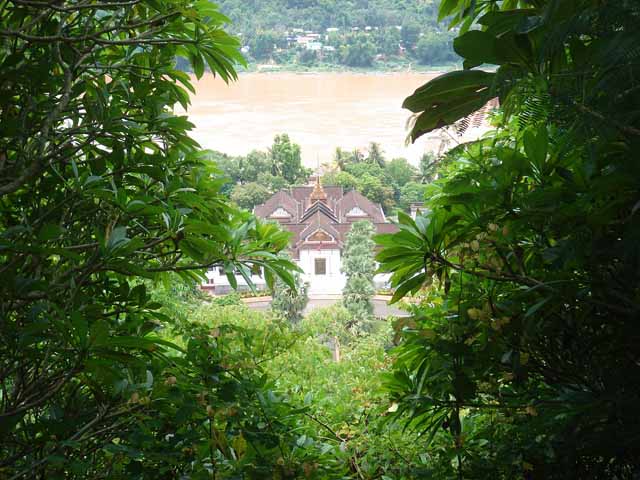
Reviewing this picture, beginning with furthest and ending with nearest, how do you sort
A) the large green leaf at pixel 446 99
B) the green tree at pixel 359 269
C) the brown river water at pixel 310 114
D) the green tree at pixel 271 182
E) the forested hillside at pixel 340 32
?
the forested hillside at pixel 340 32
the brown river water at pixel 310 114
the green tree at pixel 271 182
the green tree at pixel 359 269
the large green leaf at pixel 446 99

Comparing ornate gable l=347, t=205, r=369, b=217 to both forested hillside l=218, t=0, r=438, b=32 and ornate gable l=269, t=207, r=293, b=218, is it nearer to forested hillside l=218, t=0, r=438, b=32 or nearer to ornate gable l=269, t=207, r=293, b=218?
ornate gable l=269, t=207, r=293, b=218

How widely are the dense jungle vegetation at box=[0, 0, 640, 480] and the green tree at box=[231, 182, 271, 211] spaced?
394 centimetres

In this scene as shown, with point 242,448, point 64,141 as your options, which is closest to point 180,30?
point 64,141

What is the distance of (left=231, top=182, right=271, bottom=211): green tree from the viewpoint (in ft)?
17.0

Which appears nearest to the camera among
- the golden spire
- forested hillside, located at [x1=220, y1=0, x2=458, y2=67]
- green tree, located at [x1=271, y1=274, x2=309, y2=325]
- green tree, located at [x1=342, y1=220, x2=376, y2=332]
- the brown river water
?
green tree, located at [x1=271, y1=274, x2=309, y2=325]

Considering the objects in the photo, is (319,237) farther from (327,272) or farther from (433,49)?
(433,49)

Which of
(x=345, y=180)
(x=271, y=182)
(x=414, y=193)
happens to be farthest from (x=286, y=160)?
(x=414, y=193)

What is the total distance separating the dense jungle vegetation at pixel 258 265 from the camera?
2.64ft

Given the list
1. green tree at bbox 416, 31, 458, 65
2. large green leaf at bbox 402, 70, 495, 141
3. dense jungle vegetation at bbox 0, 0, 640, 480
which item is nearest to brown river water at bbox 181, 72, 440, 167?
green tree at bbox 416, 31, 458, 65

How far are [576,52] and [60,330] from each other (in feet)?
→ 2.41

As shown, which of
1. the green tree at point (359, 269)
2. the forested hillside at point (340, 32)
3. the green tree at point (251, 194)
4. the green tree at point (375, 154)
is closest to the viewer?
the green tree at point (359, 269)

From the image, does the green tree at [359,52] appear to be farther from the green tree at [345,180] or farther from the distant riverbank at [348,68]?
the green tree at [345,180]

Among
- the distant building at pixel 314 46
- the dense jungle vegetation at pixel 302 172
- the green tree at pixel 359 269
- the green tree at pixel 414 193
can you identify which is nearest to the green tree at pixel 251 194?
the dense jungle vegetation at pixel 302 172

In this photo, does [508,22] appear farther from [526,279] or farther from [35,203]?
[35,203]
